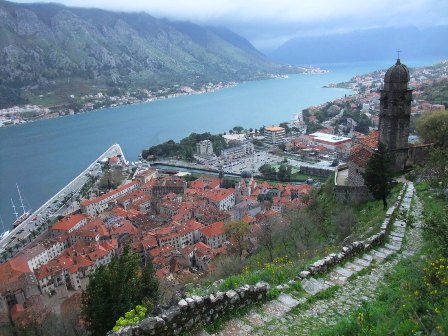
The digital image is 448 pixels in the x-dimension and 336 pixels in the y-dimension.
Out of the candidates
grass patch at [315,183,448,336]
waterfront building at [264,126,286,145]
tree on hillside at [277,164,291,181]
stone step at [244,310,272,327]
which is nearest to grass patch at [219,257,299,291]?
stone step at [244,310,272,327]

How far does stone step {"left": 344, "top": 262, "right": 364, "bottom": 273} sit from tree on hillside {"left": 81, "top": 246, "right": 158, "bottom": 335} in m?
4.58

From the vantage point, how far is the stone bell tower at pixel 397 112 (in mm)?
17422

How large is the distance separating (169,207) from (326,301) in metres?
36.6

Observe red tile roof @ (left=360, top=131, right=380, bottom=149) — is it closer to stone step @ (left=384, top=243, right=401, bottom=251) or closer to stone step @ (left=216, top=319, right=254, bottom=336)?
stone step @ (left=384, top=243, right=401, bottom=251)

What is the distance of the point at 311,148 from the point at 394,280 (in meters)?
61.4

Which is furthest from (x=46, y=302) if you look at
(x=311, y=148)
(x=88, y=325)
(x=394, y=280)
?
(x=311, y=148)

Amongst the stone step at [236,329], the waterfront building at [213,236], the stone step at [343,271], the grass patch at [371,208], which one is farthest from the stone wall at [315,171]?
the stone step at [236,329]

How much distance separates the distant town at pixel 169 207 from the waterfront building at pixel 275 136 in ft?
0.69

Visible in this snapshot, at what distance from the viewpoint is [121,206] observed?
47500 millimetres

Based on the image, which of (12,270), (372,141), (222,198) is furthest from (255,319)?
(222,198)

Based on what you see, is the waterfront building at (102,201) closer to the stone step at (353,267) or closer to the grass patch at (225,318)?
the stone step at (353,267)

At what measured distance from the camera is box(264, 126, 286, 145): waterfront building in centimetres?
7688

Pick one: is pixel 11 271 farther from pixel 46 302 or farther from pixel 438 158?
pixel 438 158

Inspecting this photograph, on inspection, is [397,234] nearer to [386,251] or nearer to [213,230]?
[386,251]
